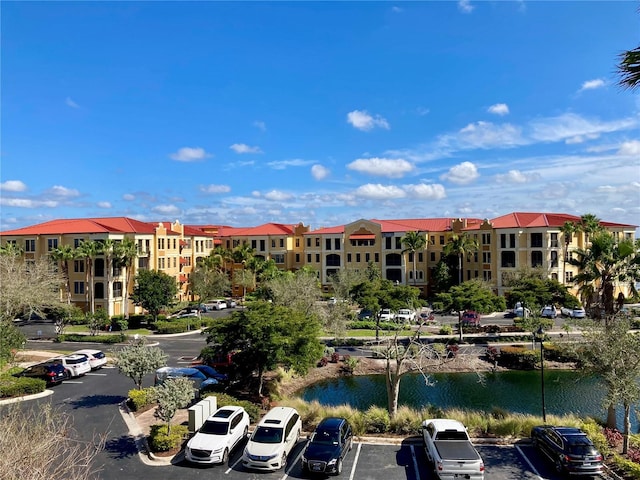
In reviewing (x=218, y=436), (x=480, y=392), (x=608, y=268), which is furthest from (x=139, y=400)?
(x=608, y=268)

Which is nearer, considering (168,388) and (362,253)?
(168,388)

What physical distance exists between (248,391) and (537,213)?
54180 mm

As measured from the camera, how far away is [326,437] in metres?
17.5

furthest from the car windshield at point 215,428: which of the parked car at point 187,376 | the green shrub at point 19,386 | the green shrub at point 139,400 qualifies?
the green shrub at point 19,386

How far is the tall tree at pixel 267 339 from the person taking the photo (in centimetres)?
2536

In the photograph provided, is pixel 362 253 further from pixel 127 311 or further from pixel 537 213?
pixel 127 311

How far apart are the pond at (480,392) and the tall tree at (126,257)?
32.8 meters

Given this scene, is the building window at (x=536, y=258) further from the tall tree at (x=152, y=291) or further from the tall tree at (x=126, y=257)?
the tall tree at (x=126, y=257)

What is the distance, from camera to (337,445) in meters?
17.1

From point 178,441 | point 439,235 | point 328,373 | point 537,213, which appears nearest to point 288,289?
point 328,373

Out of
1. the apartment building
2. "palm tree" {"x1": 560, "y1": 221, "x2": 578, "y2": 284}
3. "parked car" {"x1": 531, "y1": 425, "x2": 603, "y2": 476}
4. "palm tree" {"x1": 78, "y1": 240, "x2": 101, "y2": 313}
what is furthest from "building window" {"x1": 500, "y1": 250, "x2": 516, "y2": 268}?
"palm tree" {"x1": 78, "y1": 240, "x2": 101, "y2": 313}

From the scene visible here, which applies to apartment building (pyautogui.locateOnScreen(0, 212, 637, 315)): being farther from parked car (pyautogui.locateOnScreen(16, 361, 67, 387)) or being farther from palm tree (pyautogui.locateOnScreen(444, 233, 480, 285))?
parked car (pyautogui.locateOnScreen(16, 361, 67, 387))

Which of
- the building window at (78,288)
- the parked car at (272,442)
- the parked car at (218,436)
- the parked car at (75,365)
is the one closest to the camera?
the parked car at (272,442)

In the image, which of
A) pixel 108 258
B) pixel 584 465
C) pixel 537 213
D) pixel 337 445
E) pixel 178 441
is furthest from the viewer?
pixel 537 213
